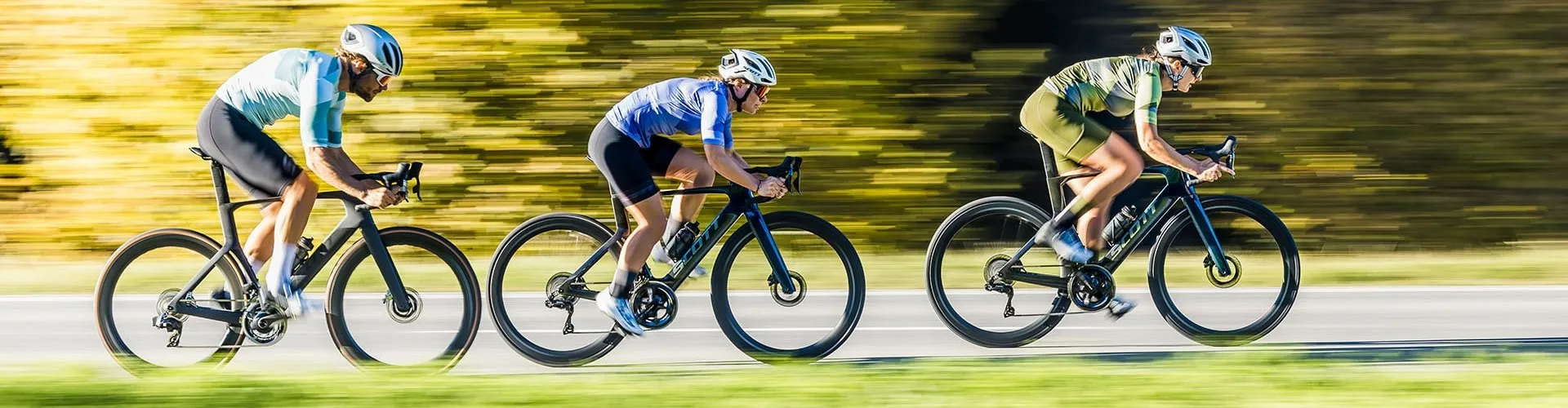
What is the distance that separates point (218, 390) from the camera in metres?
5.15

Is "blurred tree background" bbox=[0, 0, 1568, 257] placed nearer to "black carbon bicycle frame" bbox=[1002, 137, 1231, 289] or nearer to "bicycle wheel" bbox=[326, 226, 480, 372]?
"black carbon bicycle frame" bbox=[1002, 137, 1231, 289]

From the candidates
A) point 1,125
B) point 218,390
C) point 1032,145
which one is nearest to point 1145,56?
point 218,390

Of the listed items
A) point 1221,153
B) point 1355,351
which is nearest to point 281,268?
point 1221,153

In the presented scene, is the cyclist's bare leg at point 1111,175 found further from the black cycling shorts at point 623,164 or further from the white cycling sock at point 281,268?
the white cycling sock at point 281,268

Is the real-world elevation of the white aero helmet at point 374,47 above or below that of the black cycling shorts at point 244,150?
above

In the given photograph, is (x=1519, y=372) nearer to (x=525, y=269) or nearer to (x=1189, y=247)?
(x=1189, y=247)

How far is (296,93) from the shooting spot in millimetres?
5738

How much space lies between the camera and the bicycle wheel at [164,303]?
234 inches

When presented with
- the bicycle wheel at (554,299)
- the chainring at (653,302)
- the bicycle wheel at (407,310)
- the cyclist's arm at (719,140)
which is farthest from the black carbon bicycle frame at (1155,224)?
the bicycle wheel at (407,310)

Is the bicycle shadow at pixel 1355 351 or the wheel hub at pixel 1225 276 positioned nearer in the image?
the bicycle shadow at pixel 1355 351

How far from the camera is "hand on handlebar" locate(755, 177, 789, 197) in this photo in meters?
6.11

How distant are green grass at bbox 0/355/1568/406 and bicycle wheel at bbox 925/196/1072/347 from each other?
0.88 metres

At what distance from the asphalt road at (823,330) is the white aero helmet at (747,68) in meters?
0.90

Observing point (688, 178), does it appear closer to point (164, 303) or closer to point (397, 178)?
point (397, 178)
